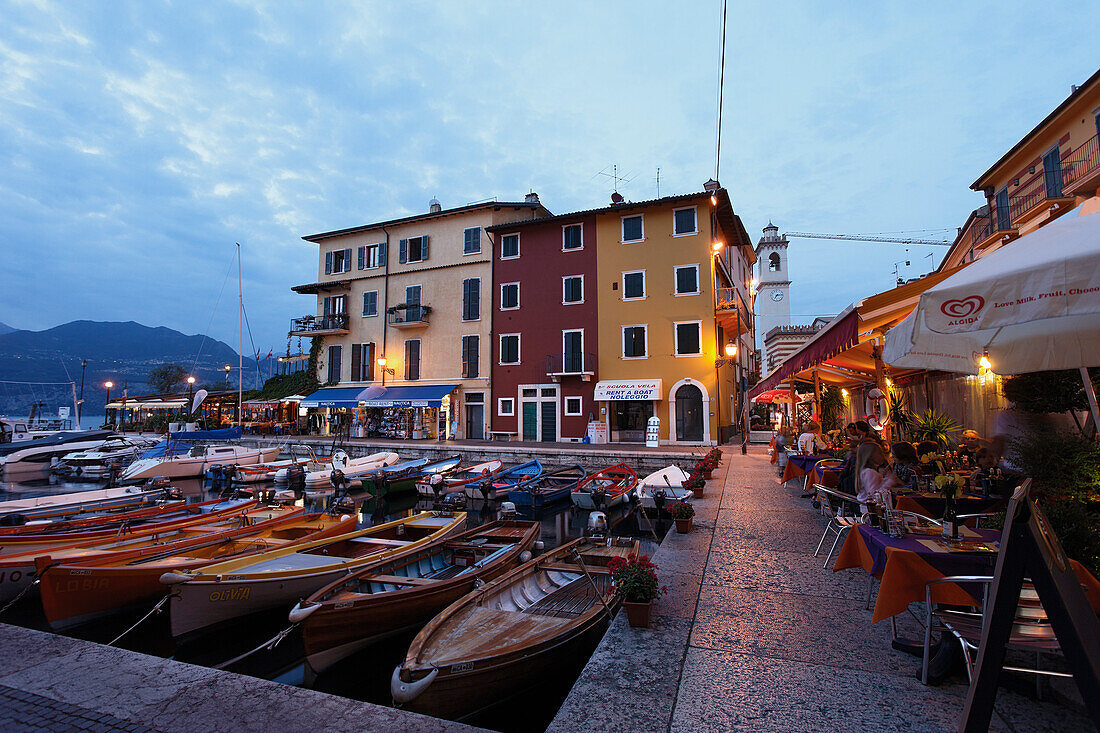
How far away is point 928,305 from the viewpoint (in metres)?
3.38

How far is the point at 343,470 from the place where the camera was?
19.5 metres

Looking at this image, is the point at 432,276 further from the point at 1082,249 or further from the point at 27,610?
the point at 1082,249

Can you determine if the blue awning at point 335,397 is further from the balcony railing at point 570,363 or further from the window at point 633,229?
the window at point 633,229

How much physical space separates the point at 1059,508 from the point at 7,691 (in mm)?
7555

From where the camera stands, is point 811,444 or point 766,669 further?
point 811,444

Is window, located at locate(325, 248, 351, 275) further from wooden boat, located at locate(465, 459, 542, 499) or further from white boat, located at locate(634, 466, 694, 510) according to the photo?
white boat, located at locate(634, 466, 694, 510)

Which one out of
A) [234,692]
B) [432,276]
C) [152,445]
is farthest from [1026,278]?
[152,445]

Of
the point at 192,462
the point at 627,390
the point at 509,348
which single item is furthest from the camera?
the point at 509,348

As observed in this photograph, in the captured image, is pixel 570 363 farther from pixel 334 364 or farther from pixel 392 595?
pixel 392 595

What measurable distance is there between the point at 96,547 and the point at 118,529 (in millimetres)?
1784

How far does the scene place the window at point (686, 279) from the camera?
2475 centimetres

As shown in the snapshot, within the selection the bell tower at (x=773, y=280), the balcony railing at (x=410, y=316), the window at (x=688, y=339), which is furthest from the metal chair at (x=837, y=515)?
the bell tower at (x=773, y=280)

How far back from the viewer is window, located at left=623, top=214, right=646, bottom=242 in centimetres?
2614

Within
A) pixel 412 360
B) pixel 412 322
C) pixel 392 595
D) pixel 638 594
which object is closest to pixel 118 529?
pixel 392 595
